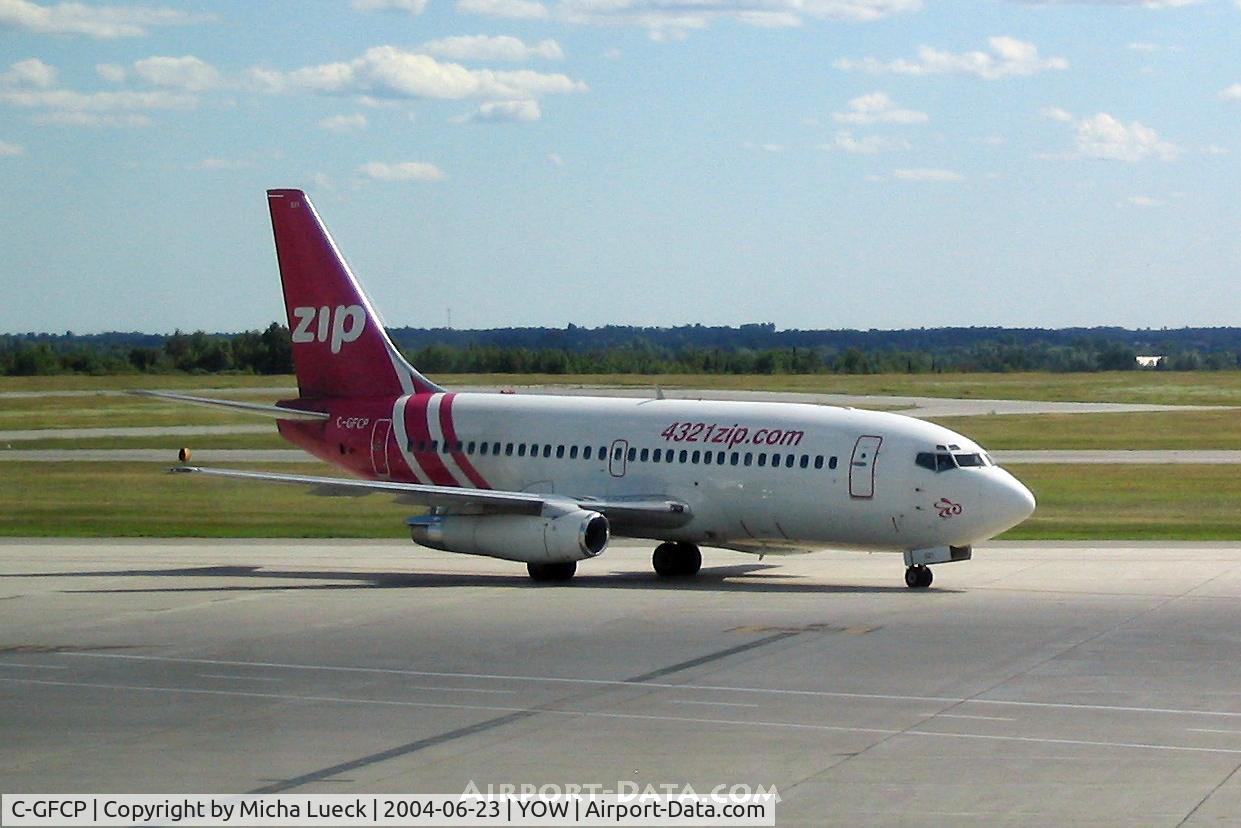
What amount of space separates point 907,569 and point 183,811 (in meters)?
23.8

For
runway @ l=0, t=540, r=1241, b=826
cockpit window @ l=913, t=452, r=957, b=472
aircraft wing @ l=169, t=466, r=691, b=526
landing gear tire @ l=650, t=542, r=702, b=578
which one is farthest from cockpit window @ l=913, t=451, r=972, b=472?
landing gear tire @ l=650, t=542, r=702, b=578

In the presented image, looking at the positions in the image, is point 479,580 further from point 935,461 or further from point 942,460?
point 942,460

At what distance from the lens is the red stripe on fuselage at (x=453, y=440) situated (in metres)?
45.2

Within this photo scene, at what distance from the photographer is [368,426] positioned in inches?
1838

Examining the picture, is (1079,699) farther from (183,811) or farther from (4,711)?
(4,711)

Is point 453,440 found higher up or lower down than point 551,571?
higher up

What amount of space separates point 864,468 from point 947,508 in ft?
6.29

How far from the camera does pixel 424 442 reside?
4594 centimetres

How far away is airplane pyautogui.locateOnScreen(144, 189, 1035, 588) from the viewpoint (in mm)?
39188

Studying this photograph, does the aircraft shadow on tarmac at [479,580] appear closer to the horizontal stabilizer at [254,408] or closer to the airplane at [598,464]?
the airplane at [598,464]

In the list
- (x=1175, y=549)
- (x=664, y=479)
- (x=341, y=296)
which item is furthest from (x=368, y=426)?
(x=1175, y=549)

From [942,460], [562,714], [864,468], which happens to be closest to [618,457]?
[864,468]

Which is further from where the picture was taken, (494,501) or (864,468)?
(494,501)

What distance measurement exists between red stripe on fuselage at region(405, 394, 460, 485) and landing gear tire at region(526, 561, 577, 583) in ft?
16.6
